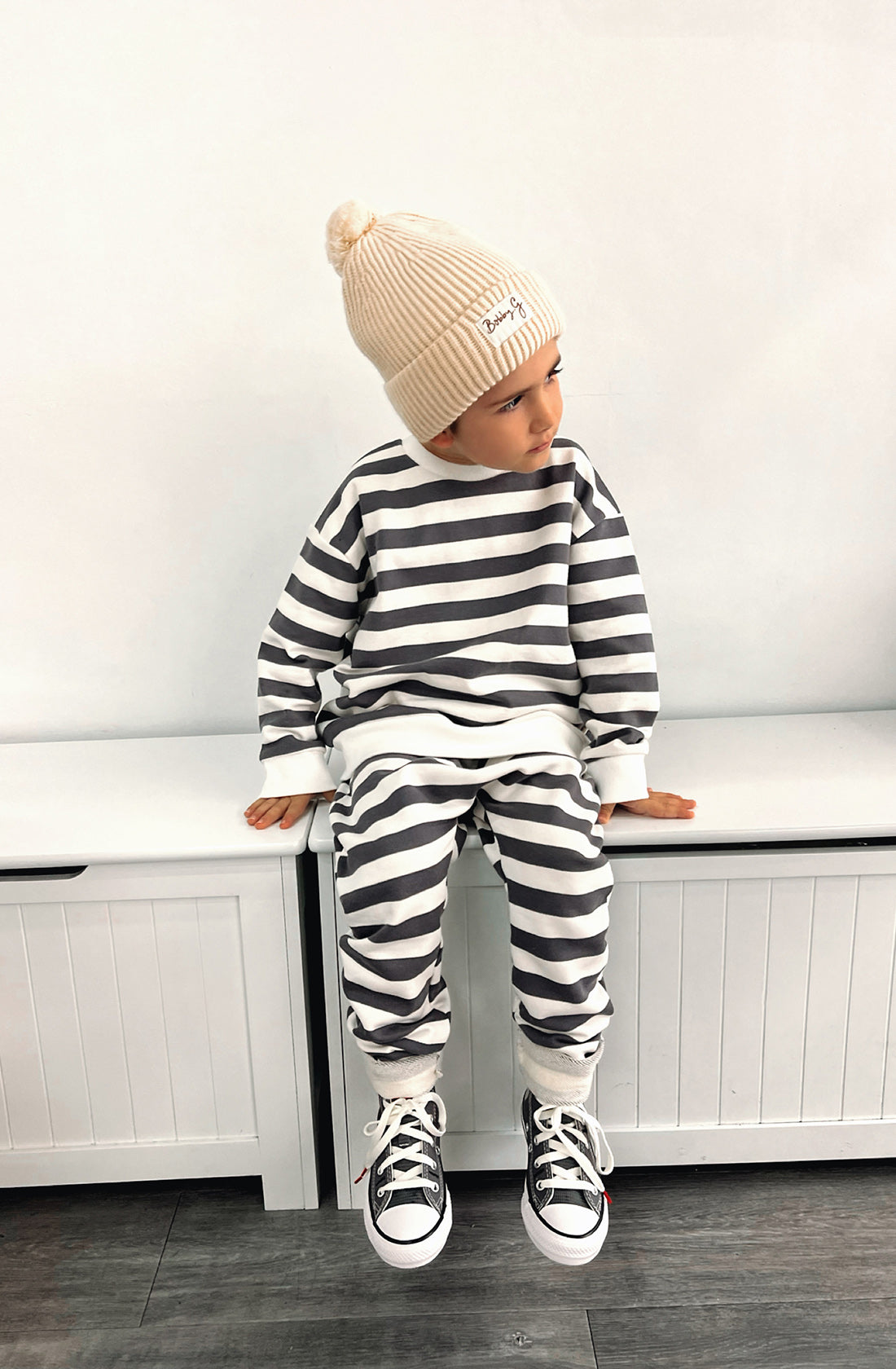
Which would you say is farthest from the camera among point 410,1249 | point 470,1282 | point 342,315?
point 342,315

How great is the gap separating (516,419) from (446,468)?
0.11 metres

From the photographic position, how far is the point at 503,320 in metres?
0.91

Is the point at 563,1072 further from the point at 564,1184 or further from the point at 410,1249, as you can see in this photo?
the point at 410,1249

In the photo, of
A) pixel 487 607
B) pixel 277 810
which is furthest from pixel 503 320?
pixel 277 810

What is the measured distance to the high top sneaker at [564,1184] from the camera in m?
0.91

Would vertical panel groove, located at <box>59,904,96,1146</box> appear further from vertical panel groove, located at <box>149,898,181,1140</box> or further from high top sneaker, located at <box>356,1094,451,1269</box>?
high top sneaker, located at <box>356,1094,451,1269</box>

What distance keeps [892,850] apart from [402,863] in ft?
1.62

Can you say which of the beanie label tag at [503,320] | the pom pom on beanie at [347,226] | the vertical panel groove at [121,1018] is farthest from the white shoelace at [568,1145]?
the pom pom on beanie at [347,226]

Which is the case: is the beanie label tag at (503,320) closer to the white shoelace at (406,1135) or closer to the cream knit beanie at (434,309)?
the cream knit beanie at (434,309)

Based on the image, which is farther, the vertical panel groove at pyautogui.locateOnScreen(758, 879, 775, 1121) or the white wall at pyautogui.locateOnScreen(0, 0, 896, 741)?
the white wall at pyautogui.locateOnScreen(0, 0, 896, 741)

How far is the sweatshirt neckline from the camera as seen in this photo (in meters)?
1.03

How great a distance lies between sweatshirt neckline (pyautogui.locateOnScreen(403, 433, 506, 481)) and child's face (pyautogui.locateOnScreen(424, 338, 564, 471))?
44mm

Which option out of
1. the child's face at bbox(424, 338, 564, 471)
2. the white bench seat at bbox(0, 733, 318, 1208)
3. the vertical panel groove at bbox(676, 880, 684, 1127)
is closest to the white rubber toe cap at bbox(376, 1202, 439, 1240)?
the white bench seat at bbox(0, 733, 318, 1208)

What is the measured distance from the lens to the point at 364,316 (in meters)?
0.95
